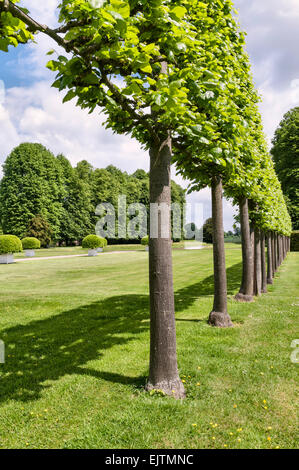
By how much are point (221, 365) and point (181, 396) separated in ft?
4.34

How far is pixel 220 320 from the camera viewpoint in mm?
8039

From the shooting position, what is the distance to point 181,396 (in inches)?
180

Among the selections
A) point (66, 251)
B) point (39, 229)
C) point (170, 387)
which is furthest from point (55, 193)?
point (170, 387)

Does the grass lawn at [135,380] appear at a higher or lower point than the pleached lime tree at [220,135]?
lower

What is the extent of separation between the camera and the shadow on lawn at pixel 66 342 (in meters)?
5.09

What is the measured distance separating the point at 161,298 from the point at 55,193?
49.8m

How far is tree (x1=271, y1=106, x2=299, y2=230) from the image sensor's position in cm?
4241

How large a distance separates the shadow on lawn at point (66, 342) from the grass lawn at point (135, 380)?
0.02 m

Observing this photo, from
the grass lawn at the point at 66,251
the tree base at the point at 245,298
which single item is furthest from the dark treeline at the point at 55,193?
the tree base at the point at 245,298

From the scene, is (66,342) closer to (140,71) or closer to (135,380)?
(135,380)

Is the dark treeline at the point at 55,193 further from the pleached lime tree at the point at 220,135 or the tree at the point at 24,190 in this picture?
the pleached lime tree at the point at 220,135

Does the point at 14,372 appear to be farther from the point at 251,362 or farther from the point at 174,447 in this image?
the point at 251,362

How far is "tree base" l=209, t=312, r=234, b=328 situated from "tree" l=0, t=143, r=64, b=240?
42.4 m
